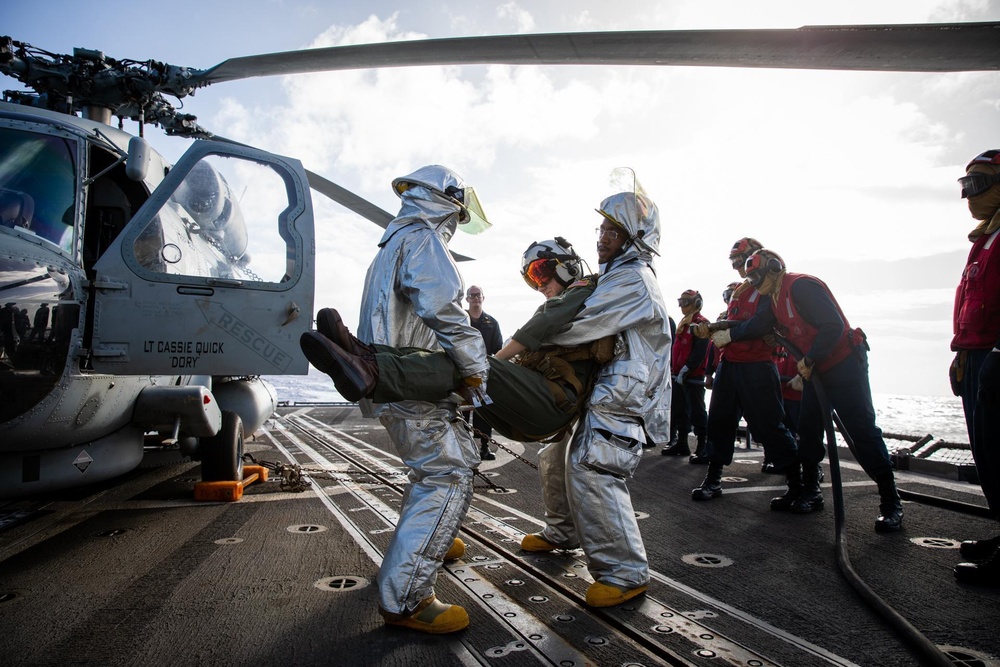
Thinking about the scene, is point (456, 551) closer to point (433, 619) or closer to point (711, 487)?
point (433, 619)

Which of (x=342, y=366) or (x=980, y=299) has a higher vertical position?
(x=980, y=299)

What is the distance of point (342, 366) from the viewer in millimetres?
2092

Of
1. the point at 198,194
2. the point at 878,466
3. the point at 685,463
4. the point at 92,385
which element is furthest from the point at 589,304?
the point at 685,463

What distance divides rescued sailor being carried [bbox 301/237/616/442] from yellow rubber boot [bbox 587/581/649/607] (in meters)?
0.74

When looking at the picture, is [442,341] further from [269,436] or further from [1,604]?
[269,436]

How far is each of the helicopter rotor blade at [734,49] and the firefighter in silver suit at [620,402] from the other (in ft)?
2.77

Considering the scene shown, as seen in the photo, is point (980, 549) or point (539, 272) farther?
point (539, 272)

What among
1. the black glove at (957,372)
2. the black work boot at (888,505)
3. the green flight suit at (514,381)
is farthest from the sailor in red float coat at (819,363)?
the green flight suit at (514,381)

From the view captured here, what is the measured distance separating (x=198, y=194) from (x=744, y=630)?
4880 mm

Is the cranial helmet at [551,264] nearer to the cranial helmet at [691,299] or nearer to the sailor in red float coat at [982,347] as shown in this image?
the sailor in red float coat at [982,347]

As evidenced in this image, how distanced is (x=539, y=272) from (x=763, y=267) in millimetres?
1980

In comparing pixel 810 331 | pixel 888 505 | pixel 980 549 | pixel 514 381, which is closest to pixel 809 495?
pixel 888 505

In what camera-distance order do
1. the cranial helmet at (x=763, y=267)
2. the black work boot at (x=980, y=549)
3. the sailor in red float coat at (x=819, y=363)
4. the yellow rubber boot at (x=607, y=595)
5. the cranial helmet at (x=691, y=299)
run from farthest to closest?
the cranial helmet at (x=691, y=299) → the cranial helmet at (x=763, y=267) → the sailor in red float coat at (x=819, y=363) → the black work boot at (x=980, y=549) → the yellow rubber boot at (x=607, y=595)

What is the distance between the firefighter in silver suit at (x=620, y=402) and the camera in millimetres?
2641
